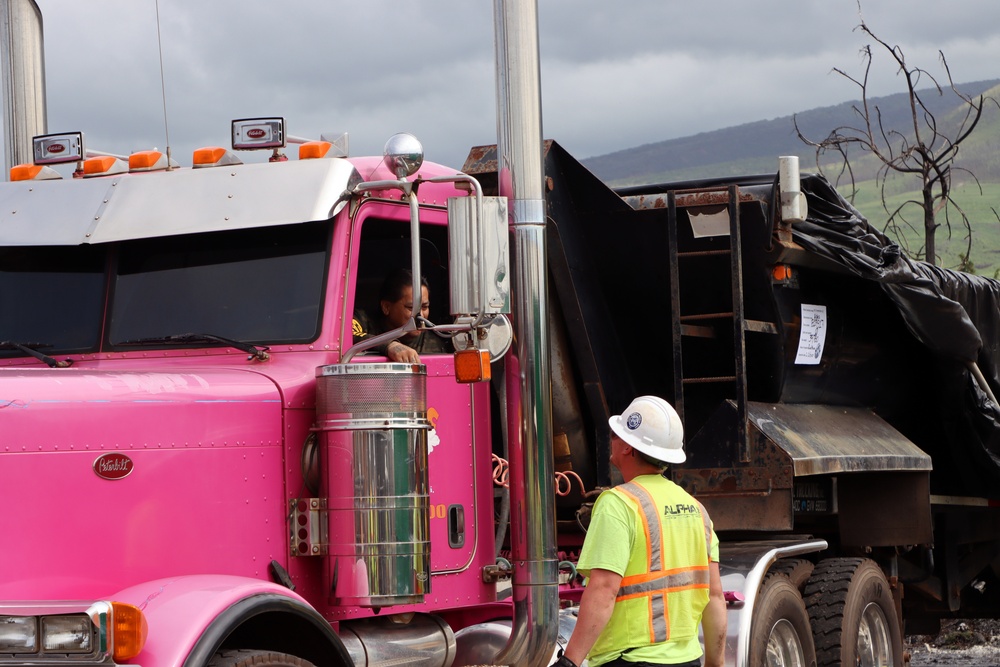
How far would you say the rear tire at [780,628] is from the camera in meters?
6.57

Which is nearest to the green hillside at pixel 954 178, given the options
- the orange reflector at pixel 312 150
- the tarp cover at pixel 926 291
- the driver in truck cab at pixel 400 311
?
the tarp cover at pixel 926 291

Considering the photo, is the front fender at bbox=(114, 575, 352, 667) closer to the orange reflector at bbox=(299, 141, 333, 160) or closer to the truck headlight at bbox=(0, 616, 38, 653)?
the truck headlight at bbox=(0, 616, 38, 653)

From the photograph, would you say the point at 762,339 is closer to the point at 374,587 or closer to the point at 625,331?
the point at 625,331

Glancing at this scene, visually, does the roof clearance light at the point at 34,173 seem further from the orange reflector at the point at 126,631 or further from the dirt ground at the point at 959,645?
the dirt ground at the point at 959,645

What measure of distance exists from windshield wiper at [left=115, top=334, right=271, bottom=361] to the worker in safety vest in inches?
49.6

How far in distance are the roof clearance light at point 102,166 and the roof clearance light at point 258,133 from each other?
0.50 m

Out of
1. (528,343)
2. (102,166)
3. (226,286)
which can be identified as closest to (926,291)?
(528,343)

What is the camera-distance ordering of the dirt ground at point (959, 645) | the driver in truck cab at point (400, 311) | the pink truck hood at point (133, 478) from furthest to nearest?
the dirt ground at point (959, 645) < the driver in truck cab at point (400, 311) < the pink truck hood at point (133, 478)

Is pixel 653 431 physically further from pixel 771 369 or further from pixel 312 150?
pixel 771 369

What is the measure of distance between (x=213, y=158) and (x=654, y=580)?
2299 millimetres

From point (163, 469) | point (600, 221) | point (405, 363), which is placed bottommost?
point (163, 469)

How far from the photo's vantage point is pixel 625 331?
278 inches

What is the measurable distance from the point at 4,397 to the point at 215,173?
1.45 metres

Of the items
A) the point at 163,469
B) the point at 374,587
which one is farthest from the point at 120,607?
the point at 374,587
